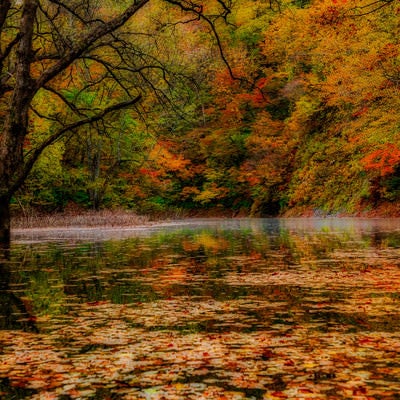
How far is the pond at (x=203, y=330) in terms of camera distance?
400 centimetres

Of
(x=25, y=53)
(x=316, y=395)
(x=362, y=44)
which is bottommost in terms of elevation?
(x=316, y=395)

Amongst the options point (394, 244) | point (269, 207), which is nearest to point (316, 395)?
point (394, 244)

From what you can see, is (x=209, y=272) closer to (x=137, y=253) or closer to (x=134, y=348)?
(x=137, y=253)

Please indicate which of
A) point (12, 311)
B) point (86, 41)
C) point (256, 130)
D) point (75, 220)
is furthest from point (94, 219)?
point (12, 311)

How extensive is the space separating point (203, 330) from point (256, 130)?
1746 inches

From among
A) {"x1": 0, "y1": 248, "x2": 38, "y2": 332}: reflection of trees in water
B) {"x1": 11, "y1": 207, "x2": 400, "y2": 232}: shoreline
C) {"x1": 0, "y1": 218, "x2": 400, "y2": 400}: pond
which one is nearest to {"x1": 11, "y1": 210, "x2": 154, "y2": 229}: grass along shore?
{"x1": 11, "y1": 207, "x2": 400, "y2": 232}: shoreline

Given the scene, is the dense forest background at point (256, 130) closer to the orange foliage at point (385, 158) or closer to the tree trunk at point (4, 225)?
the orange foliage at point (385, 158)

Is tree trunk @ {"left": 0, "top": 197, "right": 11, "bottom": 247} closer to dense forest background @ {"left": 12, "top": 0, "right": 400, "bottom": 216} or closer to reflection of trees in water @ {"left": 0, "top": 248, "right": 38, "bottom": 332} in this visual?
dense forest background @ {"left": 12, "top": 0, "right": 400, "bottom": 216}

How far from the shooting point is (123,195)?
1490 inches

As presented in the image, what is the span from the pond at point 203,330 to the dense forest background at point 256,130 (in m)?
7.41

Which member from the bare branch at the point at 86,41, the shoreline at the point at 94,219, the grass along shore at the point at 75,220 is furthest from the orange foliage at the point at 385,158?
the bare branch at the point at 86,41

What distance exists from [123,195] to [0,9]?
24.3m

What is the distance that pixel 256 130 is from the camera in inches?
1946

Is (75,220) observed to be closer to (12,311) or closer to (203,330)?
(12,311)
